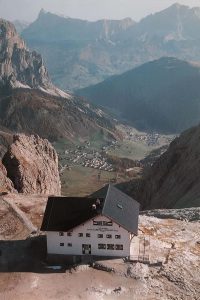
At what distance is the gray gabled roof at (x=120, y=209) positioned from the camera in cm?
7000

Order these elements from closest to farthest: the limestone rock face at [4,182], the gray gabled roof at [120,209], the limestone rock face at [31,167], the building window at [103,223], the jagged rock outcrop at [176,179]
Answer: the building window at [103,223]
the gray gabled roof at [120,209]
the jagged rock outcrop at [176,179]
the limestone rock face at [4,182]
the limestone rock face at [31,167]

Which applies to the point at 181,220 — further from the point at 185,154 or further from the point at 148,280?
the point at 185,154

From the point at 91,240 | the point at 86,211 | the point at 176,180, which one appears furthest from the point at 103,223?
the point at 176,180

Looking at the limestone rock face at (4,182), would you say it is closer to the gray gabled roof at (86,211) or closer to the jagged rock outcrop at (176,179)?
the jagged rock outcrop at (176,179)

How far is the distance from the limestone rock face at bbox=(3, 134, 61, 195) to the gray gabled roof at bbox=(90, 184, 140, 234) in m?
72.3

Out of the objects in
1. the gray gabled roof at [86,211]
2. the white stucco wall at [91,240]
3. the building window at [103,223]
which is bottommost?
the white stucco wall at [91,240]

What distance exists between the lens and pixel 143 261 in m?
70.3

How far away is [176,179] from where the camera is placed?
496 feet

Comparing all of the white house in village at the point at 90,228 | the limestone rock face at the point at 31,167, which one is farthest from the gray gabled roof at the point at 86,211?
the limestone rock face at the point at 31,167

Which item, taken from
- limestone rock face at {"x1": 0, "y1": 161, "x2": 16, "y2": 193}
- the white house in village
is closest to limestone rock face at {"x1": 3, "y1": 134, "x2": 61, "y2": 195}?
limestone rock face at {"x1": 0, "y1": 161, "x2": 16, "y2": 193}

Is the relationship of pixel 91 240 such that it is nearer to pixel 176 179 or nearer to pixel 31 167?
pixel 176 179

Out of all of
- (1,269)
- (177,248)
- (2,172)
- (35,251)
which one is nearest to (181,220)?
(177,248)

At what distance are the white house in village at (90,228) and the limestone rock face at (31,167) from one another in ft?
242

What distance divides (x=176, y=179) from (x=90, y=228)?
8502cm
